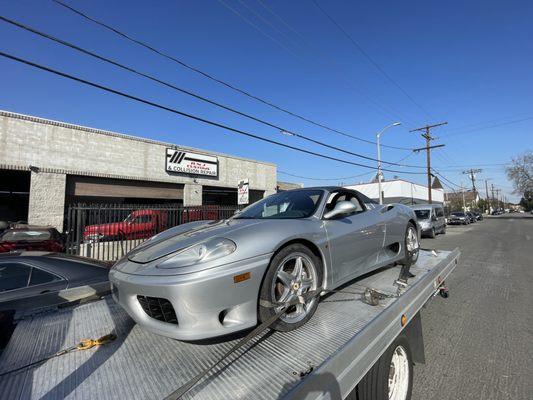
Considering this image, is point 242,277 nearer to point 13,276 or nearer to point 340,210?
point 340,210

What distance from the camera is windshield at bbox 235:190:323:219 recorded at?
123 inches

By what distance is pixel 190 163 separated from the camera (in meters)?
21.5

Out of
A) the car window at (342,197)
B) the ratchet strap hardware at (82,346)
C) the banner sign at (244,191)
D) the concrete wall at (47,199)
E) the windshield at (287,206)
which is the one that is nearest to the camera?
the ratchet strap hardware at (82,346)

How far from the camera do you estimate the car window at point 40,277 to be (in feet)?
11.9

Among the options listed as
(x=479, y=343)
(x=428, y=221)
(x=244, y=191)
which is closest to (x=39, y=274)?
(x=479, y=343)

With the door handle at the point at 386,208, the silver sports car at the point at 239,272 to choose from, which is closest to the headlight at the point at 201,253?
A: the silver sports car at the point at 239,272

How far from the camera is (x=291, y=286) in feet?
7.80

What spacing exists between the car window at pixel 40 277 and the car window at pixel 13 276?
47mm

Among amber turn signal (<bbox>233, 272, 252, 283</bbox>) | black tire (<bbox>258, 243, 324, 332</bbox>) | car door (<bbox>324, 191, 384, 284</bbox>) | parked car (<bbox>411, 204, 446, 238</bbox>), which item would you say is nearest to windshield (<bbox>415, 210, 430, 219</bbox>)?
parked car (<bbox>411, 204, 446, 238</bbox>)

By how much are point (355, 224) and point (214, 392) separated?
84.8 inches

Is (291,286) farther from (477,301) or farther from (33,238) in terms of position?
(33,238)

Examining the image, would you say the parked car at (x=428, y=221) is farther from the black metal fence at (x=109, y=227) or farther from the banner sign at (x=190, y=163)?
the black metal fence at (x=109, y=227)

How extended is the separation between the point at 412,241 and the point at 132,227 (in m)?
9.85

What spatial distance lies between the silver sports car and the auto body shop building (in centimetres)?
1601
